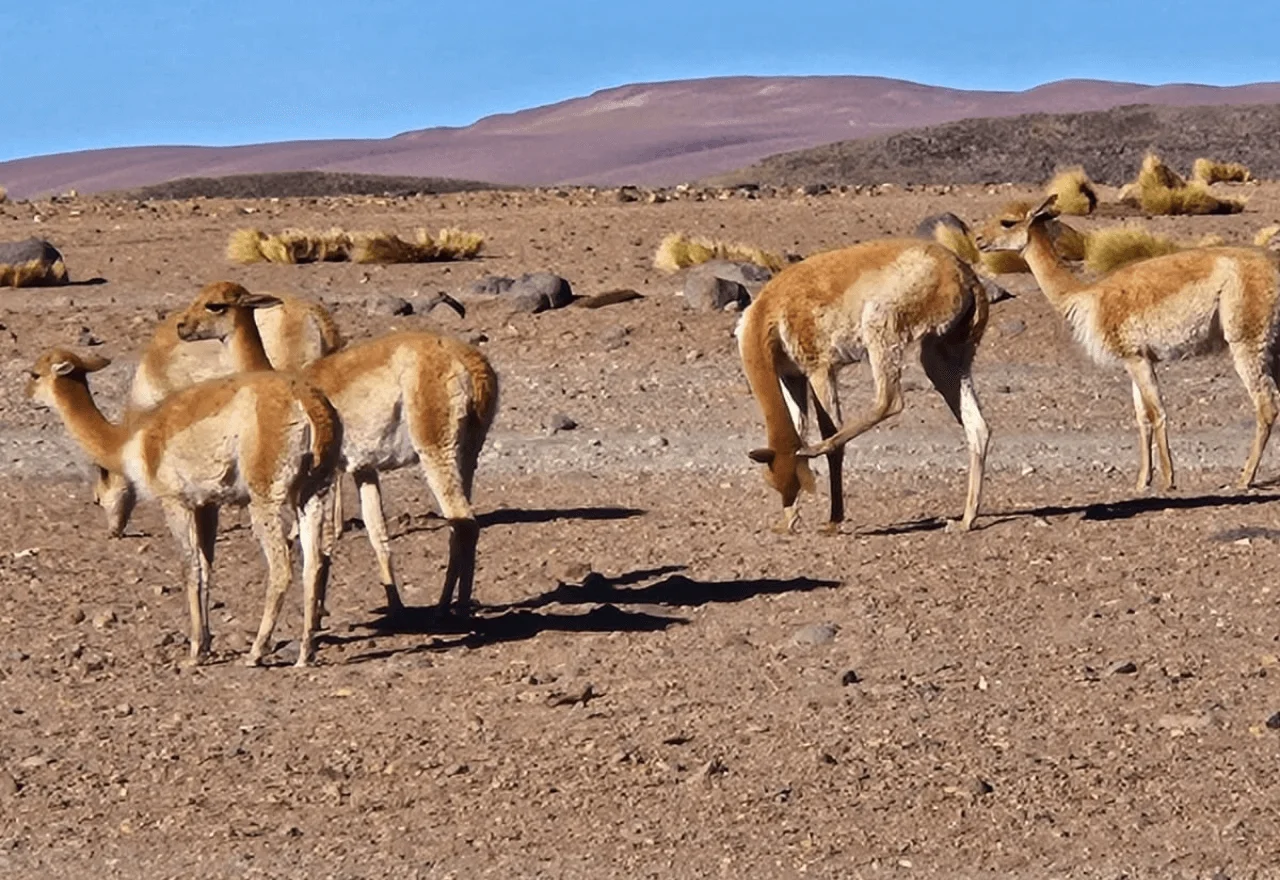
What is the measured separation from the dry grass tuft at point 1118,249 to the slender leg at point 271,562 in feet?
48.0

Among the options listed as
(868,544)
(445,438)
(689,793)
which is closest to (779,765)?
(689,793)

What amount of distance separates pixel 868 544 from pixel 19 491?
202 inches

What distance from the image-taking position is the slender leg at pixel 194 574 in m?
9.30

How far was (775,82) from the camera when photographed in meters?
108

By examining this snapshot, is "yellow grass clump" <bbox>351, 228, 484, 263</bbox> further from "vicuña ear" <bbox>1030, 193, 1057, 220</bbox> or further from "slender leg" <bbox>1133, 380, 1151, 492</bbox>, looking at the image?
"slender leg" <bbox>1133, 380, 1151, 492</bbox>

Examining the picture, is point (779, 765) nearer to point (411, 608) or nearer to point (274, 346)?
point (411, 608)

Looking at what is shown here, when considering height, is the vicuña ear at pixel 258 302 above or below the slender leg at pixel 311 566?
above

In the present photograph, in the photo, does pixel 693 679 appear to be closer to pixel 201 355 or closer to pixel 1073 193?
pixel 201 355

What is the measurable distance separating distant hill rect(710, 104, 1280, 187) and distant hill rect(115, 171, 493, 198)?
5.79 m

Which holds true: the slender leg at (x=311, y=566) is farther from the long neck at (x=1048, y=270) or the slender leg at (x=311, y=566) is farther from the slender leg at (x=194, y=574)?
the long neck at (x=1048, y=270)

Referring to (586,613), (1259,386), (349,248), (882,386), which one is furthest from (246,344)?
(349,248)

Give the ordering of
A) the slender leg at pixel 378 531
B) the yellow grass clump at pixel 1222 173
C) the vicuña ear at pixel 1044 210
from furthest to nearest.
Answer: the yellow grass clump at pixel 1222 173, the vicuña ear at pixel 1044 210, the slender leg at pixel 378 531

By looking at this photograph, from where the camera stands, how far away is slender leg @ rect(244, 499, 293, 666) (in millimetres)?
9047

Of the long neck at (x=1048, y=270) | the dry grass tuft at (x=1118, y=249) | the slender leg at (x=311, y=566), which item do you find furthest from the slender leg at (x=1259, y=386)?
the dry grass tuft at (x=1118, y=249)
